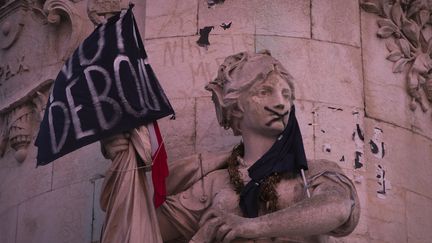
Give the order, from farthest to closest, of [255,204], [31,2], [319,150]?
1. [31,2]
2. [319,150]
3. [255,204]

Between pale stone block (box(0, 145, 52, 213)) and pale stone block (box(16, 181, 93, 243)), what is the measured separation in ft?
0.39

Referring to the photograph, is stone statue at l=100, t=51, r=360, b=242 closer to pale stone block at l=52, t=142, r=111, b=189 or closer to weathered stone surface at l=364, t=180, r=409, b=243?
weathered stone surface at l=364, t=180, r=409, b=243

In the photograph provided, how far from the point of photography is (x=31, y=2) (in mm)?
16141

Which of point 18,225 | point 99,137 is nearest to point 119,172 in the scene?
point 99,137

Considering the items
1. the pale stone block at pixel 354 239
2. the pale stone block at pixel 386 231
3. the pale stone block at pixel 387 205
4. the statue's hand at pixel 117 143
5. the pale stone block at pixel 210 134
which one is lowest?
the pale stone block at pixel 354 239

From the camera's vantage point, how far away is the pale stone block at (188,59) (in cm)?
1473

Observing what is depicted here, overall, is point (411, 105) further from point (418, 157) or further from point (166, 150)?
point (166, 150)

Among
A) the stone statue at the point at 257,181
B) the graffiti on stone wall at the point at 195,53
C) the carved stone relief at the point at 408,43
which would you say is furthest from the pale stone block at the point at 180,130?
the carved stone relief at the point at 408,43

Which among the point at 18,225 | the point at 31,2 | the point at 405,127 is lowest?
the point at 18,225

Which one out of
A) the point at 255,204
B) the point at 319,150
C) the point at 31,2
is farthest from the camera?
the point at 31,2

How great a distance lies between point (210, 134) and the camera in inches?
569

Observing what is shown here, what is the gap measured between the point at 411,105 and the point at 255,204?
2.68m

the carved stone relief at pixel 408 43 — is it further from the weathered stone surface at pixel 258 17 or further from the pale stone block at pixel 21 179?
the pale stone block at pixel 21 179

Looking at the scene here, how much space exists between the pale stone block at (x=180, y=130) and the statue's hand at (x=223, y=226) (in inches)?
50.9
